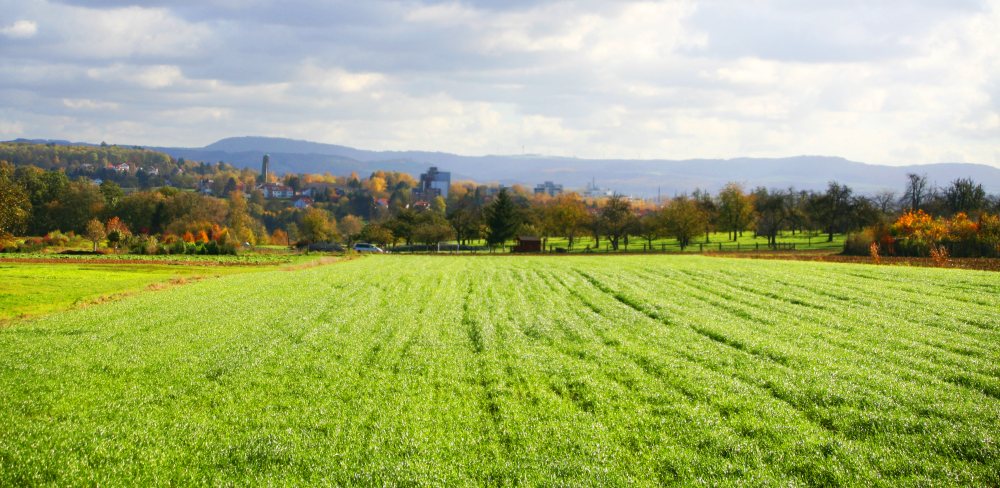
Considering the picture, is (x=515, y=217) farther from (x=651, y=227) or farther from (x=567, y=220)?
(x=651, y=227)

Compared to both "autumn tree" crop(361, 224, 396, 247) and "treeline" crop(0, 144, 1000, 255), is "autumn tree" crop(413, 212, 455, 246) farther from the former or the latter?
"autumn tree" crop(361, 224, 396, 247)

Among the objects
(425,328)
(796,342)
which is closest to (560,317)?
(425,328)

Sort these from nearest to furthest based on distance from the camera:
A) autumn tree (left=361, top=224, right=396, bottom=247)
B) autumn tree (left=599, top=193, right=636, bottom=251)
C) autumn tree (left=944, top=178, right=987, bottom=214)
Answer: autumn tree (left=944, top=178, right=987, bottom=214)
autumn tree (left=599, top=193, right=636, bottom=251)
autumn tree (left=361, top=224, right=396, bottom=247)

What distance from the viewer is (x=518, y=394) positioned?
1631cm

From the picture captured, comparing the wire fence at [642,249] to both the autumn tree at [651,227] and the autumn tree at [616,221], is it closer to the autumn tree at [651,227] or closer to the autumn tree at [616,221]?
the autumn tree at [651,227]

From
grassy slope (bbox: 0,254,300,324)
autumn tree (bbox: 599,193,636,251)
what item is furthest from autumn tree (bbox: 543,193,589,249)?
grassy slope (bbox: 0,254,300,324)

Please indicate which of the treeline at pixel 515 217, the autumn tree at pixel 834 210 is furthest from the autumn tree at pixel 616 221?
the autumn tree at pixel 834 210

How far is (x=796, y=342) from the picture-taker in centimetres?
2012

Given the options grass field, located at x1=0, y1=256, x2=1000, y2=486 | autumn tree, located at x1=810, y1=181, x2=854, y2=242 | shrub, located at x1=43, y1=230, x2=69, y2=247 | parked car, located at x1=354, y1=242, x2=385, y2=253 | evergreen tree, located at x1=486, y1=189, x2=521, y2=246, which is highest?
autumn tree, located at x1=810, y1=181, x2=854, y2=242

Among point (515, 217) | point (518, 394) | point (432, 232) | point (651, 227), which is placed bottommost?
point (518, 394)

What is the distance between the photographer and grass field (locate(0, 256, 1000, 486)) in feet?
38.7

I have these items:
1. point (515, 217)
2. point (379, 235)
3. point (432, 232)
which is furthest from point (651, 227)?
point (379, 235)

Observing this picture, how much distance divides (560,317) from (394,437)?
14455 mm

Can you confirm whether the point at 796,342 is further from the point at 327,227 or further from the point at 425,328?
the point at 327,227
